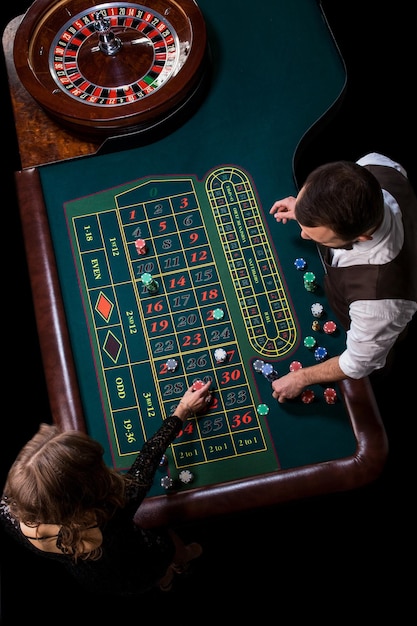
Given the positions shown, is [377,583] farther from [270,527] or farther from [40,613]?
[40,613]

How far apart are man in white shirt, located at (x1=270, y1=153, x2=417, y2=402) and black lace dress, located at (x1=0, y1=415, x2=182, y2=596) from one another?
0.54 m

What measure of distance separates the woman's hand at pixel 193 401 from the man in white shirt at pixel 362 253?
11.0 inches

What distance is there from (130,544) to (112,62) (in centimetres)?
227

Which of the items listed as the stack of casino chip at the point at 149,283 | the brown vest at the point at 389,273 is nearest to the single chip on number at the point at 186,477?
the stack of casino chip at the point at 149,283

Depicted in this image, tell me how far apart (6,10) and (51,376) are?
118 inches

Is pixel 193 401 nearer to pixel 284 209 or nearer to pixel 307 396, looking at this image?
pixel 307 396

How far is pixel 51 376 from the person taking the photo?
10.5 feet

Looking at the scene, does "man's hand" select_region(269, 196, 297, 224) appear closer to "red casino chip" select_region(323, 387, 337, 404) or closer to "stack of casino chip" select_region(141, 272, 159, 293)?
"stack of casino chip" select_region(141, 272, 159, 293)

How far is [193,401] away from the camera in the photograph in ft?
9.93

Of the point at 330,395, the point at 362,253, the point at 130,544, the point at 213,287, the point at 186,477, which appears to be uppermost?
the point at 213,287

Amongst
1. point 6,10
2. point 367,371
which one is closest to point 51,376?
point 367,371

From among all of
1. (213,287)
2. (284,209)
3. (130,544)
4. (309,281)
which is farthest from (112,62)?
(130,544)

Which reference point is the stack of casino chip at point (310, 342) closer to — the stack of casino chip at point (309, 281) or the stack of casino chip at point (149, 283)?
the stack of casino chip at point (309, 281)

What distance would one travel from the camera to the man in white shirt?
260cm
